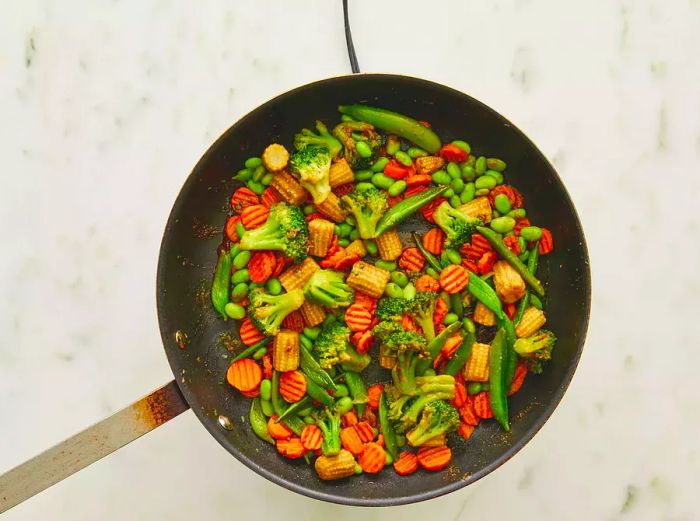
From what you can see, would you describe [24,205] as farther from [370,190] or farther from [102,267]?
[370,190]

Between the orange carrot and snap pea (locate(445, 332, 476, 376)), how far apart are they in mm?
666

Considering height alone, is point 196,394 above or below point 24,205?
below

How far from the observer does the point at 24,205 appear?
9.21 ft

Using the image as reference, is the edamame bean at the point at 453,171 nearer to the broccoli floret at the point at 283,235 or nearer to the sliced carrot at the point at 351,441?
the broccoli floret at the point at 283,235

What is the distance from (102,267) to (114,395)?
0.52m

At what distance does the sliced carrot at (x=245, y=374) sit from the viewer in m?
2.74

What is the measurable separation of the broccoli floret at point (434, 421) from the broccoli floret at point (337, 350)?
0.30 metres

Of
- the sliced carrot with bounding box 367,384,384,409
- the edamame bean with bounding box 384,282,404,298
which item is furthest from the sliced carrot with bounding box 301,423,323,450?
the edamame bean with bounding box 384,282,404,298

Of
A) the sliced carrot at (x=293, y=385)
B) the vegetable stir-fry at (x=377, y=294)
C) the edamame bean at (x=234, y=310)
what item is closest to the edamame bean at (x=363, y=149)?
the vegetable stir-fry at (x=377, y=294)

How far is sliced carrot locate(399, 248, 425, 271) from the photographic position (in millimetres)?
2725

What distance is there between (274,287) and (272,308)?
0.10 metres

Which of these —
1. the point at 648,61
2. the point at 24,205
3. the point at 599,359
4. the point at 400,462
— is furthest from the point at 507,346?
the point at 24,205

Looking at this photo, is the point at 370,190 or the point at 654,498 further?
the point at 654,498

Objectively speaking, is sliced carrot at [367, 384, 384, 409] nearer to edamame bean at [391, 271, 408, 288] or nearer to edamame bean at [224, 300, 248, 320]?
edamame bean at [391, 271, 408, 288]
